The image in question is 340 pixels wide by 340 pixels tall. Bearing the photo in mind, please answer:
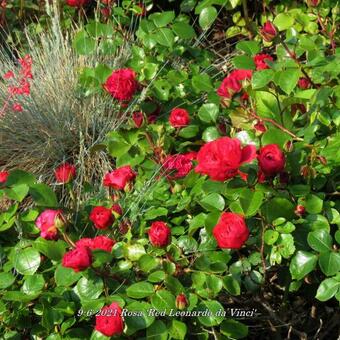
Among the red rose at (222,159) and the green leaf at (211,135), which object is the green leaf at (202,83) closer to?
the green leaf at (211,135)

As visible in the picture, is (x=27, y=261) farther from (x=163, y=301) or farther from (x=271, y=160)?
(x=271, y=160)

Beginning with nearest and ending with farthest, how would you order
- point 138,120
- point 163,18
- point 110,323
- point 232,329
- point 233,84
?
point 110,323
point 232,329
point 233,84
point 138,120
point 163,18

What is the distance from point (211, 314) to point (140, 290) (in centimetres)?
20

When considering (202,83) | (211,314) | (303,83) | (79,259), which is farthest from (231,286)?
(202,83)

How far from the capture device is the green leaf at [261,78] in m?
2.21

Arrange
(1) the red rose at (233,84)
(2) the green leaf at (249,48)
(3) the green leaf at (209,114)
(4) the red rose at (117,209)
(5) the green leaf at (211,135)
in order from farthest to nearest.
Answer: (2) the green leaf at (249,48) → (3) the green leaf at (209,114) → (5) the green leaf at (211,135) → (1) the red rose at (233,84) → (4) the red rose at (117,209)

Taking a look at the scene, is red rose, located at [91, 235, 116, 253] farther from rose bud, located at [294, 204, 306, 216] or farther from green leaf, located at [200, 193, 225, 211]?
rose bud, located at [294, 204, 306, 216]

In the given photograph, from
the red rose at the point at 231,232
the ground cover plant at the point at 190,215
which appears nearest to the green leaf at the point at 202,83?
the ground cover plant at the point at 190,215

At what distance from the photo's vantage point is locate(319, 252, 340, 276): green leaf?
184 cm

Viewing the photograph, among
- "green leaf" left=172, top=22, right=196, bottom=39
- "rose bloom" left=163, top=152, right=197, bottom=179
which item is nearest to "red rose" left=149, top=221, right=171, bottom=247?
"rose bloom" left=163, top=152, right=197, bottom=179

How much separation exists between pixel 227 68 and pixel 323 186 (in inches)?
56.5

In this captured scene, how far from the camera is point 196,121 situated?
8.59 feet

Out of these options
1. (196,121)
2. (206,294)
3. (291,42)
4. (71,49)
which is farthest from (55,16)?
(206,294)

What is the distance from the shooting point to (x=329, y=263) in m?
1.85
